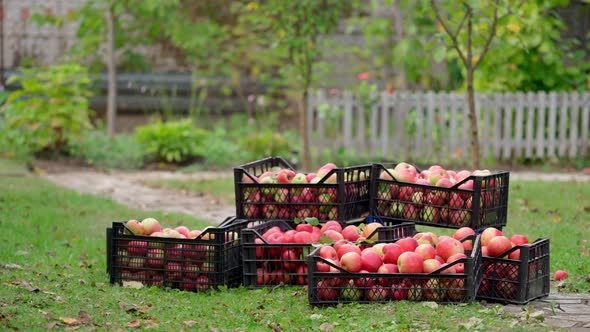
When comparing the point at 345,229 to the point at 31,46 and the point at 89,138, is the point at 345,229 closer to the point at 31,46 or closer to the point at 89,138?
the point at 89,138

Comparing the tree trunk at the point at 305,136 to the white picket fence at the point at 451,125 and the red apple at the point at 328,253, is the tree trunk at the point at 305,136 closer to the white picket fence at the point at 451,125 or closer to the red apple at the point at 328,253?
the white picket fence at the point at 451,125

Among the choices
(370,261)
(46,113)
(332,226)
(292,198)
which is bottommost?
(370,261)

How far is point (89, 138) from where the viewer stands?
49.4 ft

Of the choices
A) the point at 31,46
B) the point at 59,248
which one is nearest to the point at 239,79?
the point at 31,46

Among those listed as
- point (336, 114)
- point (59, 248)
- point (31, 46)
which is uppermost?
point (31, 46)

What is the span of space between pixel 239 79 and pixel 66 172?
20.5 ft

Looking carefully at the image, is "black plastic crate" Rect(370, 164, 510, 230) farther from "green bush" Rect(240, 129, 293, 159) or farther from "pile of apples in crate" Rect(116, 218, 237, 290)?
"green bush" Rect(240, 129, 293, 159)

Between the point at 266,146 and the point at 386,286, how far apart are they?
8.78 m

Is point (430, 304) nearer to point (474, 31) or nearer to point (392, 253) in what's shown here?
point (392, 253)

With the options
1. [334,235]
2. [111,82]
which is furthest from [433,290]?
[111,82]

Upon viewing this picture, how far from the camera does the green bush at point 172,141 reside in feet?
45.8

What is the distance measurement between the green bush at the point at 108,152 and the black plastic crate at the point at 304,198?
7.46 metres

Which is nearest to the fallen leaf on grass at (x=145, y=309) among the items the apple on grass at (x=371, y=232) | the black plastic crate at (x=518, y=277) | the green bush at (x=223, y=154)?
the apple on grass at (x=371, y=232)

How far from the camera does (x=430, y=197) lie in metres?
6.39
